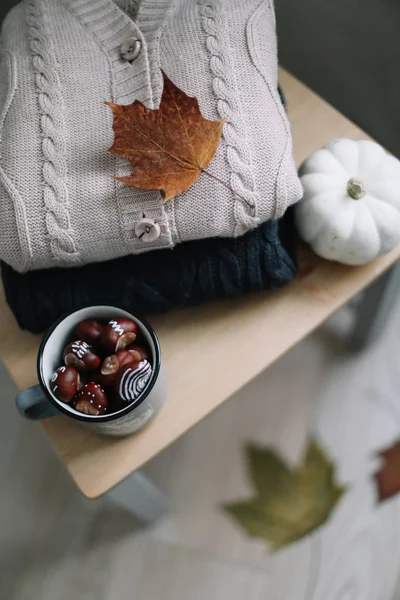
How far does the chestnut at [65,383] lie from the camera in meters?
0.48

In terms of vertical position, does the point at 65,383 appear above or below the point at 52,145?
below

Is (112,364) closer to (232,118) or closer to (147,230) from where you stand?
(147,230)

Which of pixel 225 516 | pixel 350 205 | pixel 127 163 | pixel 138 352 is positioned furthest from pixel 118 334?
pixel 225 516

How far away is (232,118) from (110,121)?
0.38 feet

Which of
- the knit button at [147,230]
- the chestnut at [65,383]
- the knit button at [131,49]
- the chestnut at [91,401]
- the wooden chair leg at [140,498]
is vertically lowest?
the wooden chair leg at [140,498]

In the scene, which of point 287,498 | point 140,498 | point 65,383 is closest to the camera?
point 65,383

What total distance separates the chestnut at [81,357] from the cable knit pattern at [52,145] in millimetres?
79

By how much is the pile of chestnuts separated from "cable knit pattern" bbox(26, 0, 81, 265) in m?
0.07

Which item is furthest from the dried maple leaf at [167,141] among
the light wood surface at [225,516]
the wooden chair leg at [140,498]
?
the light wood surface at [225,516]

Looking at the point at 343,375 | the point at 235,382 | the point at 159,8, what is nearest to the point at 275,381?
the point at 343,375

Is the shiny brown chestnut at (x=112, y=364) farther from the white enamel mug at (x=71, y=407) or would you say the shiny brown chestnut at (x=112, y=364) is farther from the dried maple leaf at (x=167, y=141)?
the dried maple leaf at (x=167, y=141)

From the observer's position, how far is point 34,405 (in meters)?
0.50

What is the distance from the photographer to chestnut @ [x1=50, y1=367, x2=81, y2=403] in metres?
0.48

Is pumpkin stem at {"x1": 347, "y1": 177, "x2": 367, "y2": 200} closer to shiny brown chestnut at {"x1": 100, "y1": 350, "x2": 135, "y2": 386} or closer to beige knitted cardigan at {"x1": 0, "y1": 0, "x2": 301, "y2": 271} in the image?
beige knitted cardigan at {"x1": 0, "y1": 0, "x2": 301, "y2": 271}
